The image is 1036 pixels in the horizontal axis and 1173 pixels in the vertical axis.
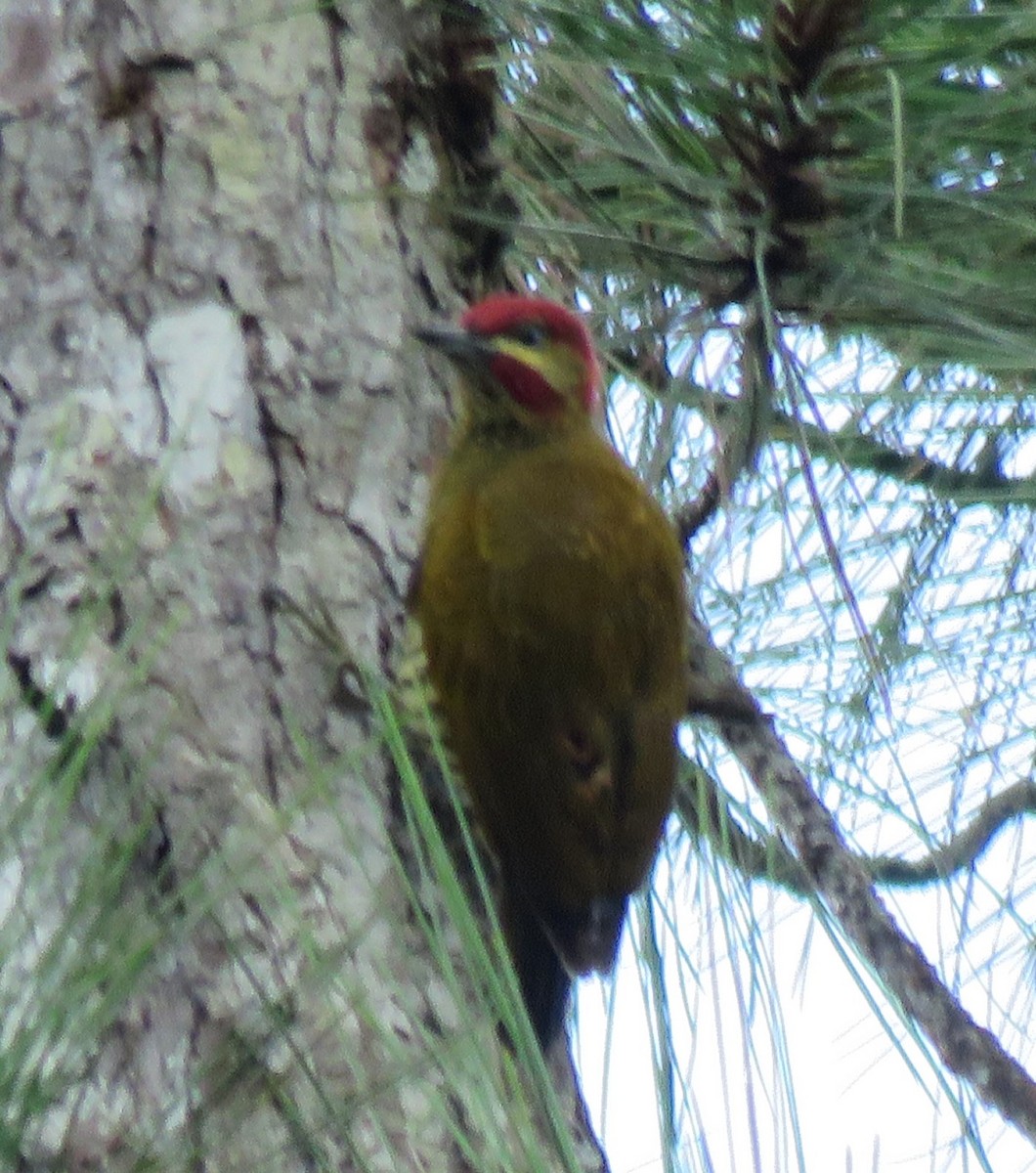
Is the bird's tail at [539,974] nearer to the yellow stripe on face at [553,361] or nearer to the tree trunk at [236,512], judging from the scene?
the tree trunk at [236,512]

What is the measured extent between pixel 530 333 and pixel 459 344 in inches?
5.0

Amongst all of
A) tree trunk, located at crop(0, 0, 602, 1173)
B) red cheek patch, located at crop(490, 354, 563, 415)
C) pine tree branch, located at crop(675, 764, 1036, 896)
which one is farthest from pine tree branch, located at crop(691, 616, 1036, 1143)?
red cheek patch, located at crop(490, 354, 563, 415)

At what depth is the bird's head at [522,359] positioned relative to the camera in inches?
80.1

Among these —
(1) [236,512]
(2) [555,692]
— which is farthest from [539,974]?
(1) [236,512]

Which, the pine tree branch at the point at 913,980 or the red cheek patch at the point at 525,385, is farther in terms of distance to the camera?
the red cheek patch at the point at 525,385

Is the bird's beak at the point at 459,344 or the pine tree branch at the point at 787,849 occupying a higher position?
the bird's beak at the point at 459,344

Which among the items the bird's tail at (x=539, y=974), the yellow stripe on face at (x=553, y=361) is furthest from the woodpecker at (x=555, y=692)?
the yellow stripe on face at (x=553, y=361)

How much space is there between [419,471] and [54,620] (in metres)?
0.49

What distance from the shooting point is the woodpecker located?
1848mm

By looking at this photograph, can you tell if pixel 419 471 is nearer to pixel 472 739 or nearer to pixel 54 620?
pixel 472 739

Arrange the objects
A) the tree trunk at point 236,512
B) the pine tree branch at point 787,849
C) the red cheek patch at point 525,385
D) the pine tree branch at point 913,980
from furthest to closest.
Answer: the red cheek patch at point 525,385 → the pine tree branch at point 787,849 → the pine tree branch at point 913,980 → the tree trunk at point 236,512

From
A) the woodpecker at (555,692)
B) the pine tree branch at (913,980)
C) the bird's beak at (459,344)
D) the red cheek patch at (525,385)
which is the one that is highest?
the red cheek patch at (525,385)

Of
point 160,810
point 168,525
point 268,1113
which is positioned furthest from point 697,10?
point 268,1113

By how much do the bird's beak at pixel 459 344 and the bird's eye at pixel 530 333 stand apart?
53 millimetres
